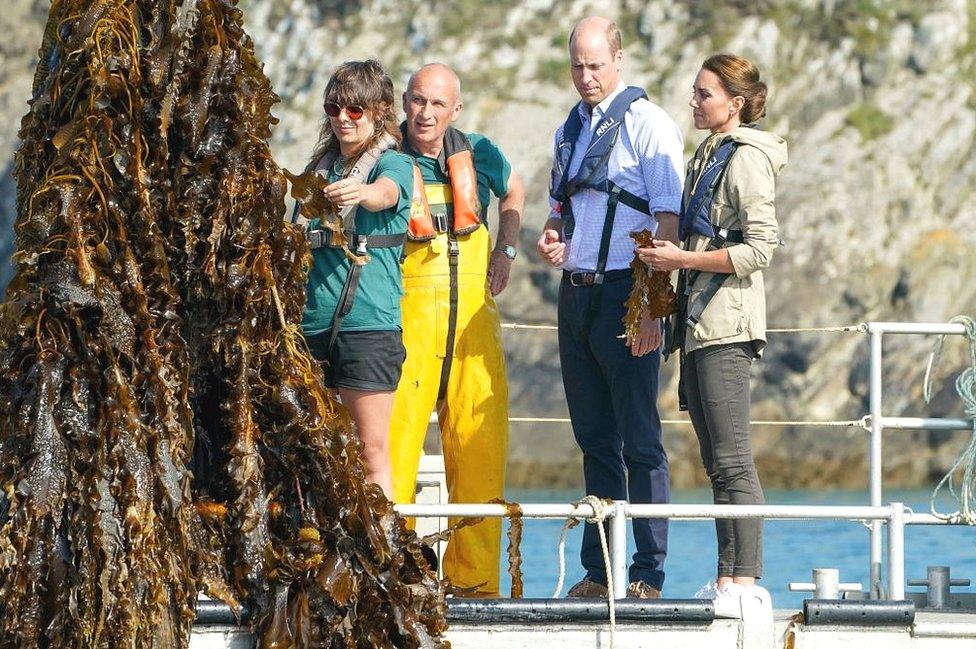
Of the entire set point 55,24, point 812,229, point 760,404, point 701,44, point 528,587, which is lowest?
point 528,587

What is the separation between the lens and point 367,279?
249 inches

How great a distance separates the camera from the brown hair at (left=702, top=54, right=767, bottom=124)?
21.3ft

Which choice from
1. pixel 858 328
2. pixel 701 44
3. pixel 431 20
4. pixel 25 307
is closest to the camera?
pixel 25 307

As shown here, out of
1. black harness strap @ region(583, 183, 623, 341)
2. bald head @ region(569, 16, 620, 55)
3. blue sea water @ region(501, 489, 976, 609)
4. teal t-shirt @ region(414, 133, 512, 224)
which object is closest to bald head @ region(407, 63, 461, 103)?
teal t-shirt @ region(414, 133, 512, 224)

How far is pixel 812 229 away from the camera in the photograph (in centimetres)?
4181

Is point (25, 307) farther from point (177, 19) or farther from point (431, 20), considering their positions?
point (431, 20)

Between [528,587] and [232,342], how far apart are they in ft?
40.7

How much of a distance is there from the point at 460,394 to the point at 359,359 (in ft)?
2.61

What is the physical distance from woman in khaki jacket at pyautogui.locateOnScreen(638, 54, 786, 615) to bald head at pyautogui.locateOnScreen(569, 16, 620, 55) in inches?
26.7

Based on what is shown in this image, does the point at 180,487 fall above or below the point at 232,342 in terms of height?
below

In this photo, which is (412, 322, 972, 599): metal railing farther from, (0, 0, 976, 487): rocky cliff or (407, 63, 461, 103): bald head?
(0, 0, 976, 487): rocky cliff

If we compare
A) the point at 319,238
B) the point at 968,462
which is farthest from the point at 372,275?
the point at 968,462

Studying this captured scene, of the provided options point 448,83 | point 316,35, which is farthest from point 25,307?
point 316,35

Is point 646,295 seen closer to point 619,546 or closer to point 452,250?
point 452,250
